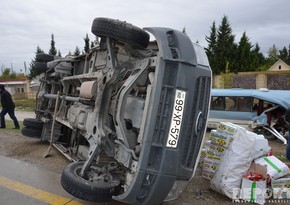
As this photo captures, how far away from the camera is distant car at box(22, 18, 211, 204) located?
290 centimetres

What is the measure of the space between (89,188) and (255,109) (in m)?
7.73

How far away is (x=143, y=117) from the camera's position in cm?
304

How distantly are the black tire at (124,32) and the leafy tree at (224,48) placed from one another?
104 feet

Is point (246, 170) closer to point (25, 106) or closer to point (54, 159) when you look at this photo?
point (54, 159)

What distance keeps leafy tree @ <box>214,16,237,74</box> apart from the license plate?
105 ft

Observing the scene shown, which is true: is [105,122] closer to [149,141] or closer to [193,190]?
[149,141]

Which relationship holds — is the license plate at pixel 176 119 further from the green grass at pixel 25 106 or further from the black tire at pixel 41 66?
the green grass at pixel 25 106

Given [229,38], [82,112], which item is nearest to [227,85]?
[229,38]

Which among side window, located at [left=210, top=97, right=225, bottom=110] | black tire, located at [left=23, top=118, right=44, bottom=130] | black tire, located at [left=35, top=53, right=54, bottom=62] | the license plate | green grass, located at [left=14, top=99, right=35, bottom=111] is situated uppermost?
black tire, located at [left=35, top=53, right=54, bottom=62]

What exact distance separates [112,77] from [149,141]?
3.41 feet

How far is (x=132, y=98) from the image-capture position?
3324 mm

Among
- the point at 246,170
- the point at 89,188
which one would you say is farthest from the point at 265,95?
the point at 89,188

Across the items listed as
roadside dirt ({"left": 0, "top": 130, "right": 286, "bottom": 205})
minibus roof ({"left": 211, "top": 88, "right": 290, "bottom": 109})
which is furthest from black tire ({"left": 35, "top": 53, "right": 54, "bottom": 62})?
minibus roof ({"left": 211, "top": 88, "right": 290, "bottom": 109})

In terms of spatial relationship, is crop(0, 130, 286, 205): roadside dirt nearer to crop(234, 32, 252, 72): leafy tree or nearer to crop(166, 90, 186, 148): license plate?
crop(166, 90, 186, 148): license plate
